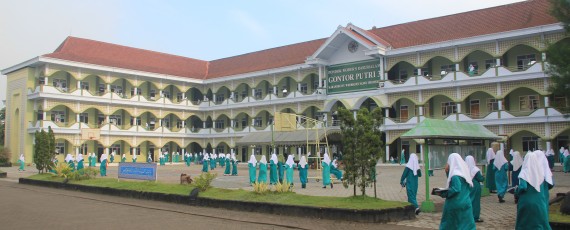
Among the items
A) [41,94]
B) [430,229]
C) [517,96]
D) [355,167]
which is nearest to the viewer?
[430,229]

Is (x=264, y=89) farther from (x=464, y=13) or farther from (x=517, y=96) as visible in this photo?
(x=517, y=96)

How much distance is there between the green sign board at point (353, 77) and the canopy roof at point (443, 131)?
20.3 m

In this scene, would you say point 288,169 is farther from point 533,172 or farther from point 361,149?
point 533,172

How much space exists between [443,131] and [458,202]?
16.8ft

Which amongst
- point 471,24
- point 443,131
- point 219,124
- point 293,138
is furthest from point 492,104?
point 219,124

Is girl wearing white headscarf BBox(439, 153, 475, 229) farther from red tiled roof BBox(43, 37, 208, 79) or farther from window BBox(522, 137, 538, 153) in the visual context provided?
red tiled roof BBox(43, 37, 208, 79)

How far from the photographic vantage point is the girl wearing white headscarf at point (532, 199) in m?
5.88

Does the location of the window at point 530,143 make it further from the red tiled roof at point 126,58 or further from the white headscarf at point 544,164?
the red tiled roof at point 126,58

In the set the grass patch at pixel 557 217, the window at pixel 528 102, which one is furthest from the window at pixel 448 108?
the grass patch at pixel 557 217

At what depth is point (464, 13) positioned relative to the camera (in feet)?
105

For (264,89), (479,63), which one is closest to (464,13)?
(479,63)

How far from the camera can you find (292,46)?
42156 millimetres

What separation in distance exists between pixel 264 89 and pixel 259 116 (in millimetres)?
A: 2394

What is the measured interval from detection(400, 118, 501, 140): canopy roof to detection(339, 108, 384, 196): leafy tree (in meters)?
0.70
